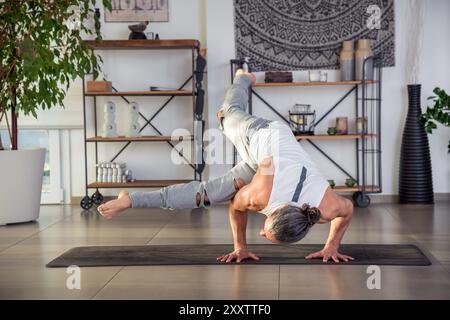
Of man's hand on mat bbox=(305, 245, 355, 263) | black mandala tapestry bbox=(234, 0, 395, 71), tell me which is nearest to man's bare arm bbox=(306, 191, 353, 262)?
man's hand on mat bbox=(305, 245, 355, 263)

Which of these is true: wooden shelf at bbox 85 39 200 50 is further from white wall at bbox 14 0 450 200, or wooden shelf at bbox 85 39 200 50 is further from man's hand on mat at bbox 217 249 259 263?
man's hand on mat at bbox 217 249 259 263

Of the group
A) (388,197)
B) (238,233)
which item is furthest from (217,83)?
(238,233)

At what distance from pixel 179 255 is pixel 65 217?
2.37 m

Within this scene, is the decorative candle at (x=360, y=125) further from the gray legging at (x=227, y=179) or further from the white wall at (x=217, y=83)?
the gray legging at (x=227, y=179)

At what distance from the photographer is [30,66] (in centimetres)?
592

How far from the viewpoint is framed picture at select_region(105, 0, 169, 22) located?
7730mm

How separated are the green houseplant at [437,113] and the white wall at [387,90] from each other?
441 millimetres

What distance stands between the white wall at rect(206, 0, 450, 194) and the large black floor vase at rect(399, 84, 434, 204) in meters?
0.23

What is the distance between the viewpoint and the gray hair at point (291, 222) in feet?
13.2

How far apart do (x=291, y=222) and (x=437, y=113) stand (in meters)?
3.61

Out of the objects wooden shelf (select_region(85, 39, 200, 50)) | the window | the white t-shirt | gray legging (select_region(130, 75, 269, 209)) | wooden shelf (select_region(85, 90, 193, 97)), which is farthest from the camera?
the window

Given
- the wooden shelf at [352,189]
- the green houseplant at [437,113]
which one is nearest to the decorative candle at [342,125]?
the wooden shelf at [352,189]

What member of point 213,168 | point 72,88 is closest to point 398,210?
point 213,168

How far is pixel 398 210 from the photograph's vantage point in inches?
279
